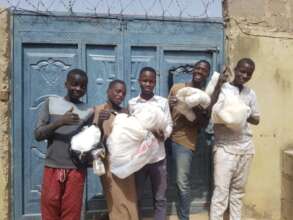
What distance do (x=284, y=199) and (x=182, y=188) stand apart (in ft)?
4.03

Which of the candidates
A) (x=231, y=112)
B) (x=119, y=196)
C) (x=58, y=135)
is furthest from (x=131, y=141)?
(x=231, y=112)

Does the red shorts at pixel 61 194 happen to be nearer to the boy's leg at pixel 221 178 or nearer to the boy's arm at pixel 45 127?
the boy's arm at pixel 45 127

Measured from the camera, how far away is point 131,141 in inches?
159

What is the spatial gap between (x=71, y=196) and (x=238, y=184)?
1486 mm

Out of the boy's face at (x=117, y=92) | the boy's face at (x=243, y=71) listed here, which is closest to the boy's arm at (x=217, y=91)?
the boy's face at (x=243, y=71)

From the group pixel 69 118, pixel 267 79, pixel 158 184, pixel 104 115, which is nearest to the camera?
pixel 69 118

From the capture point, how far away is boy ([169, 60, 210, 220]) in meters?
4.48

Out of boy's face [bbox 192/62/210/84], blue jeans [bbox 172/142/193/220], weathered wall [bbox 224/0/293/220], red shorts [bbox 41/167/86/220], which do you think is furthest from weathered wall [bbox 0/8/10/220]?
weathered wall [bbox 224/0/293/220]

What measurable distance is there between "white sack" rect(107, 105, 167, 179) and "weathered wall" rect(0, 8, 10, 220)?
→ 1060mm

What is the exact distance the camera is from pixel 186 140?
452 centimetres

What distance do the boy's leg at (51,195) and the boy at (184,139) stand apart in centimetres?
114

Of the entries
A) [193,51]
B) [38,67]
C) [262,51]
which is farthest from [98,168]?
[262,51]

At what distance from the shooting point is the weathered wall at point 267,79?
5090 millimetres

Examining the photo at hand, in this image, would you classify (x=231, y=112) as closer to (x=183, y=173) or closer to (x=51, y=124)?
(x=183, y=173)
